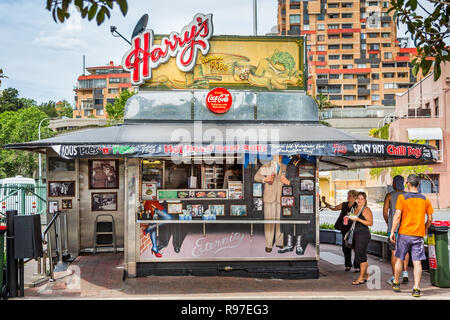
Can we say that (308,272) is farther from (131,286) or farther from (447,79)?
(447,79)

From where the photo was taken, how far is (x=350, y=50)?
94375 mm

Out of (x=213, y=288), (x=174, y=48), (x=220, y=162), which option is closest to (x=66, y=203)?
(x=220, y=162)

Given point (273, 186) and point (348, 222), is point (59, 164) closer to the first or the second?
point (273, 186)

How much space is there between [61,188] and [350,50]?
297 feet

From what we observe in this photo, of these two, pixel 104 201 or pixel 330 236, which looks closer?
pixel 104 201

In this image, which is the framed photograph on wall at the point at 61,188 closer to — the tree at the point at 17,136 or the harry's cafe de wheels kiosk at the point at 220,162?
the harry's cafe de wheels kiosk at the point at 220,162

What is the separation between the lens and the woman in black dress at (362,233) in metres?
8.59

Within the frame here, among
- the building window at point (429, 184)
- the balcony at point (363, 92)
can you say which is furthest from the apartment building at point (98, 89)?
the building window at point (429, 184)

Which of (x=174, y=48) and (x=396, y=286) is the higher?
(x=174, y=48)

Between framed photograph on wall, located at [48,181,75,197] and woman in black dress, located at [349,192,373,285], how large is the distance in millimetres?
6520

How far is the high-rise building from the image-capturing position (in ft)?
300

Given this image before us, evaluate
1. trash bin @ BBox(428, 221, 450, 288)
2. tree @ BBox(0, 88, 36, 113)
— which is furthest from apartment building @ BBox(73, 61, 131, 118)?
trash bin @ BBox(428, 221, 450, 288)

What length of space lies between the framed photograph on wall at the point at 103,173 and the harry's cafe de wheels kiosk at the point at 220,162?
7.70 feet

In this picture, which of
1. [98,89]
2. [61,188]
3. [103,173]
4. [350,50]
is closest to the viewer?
[61,188]
